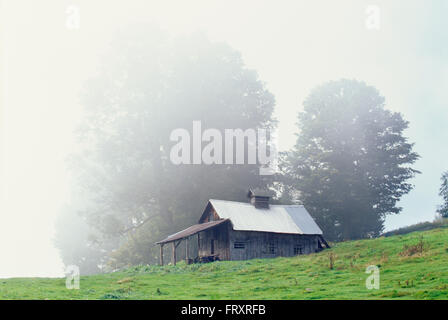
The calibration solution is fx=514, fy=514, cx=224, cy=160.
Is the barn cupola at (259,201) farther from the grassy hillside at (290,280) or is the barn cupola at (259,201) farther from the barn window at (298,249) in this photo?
the grassy hillside at (290,280)

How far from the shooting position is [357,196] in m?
61.4

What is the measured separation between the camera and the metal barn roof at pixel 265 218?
151 ft

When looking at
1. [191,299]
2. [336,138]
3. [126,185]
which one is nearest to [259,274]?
[191,299]

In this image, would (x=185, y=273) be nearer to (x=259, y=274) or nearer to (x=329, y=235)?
(x=259, y=274)

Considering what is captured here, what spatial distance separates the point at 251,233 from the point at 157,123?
19107 mm

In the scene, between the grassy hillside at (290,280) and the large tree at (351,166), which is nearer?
the grassy hillside at (290,280)

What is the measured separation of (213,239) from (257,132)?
60.4ft

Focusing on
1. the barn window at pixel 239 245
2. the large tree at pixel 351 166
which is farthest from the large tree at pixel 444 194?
the barn window at pixel 239 245

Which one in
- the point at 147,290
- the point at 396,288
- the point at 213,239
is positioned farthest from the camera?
the point at 213,239

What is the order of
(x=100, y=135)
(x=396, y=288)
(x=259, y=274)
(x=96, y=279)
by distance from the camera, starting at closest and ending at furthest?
(x=396, y=288), (x=259, y=274), (x=96, y=279), (x=100, y=135)

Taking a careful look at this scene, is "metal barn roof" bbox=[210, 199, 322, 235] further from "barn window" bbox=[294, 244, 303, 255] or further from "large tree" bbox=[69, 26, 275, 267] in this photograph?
"large tree" bbox=[69, 26, 275, 267]

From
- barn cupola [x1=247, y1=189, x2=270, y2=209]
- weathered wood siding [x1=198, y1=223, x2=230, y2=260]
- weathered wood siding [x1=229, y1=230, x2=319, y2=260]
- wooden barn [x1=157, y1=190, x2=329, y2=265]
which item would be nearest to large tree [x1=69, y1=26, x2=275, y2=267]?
barn cupola [x1=247, y1=189, x2=270, y2=209]

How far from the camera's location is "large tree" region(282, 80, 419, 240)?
203ft

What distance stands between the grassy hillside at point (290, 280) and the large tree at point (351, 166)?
2125cm
